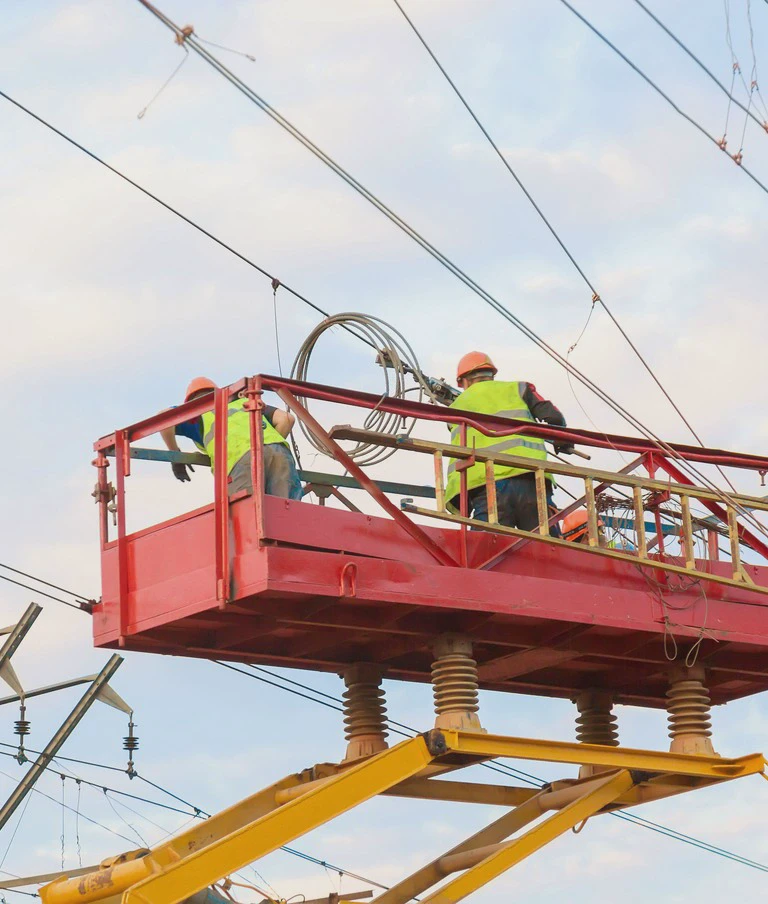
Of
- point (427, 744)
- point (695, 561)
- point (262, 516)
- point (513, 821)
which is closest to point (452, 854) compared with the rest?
point (513, 821)

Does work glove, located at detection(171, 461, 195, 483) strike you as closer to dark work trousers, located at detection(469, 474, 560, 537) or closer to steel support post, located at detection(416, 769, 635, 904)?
dark work trousers, located at detection(469, 474, 560, 537)

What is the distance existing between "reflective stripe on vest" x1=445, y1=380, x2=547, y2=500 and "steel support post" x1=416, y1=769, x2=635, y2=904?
8.86ft

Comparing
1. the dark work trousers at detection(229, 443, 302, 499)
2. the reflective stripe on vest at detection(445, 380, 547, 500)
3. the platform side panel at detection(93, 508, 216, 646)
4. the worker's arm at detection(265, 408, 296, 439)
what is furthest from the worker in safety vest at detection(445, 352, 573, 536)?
the platform side panel at detection(93, 508, 216, 646)

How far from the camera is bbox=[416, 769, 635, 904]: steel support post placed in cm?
1415

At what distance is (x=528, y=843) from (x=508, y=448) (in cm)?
321

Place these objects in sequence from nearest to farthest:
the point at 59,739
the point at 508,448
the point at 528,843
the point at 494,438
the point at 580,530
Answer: the point at 528,843 → the point at 494,438 → the point at 508,448 → the point at 580,530 → the point at 59,739

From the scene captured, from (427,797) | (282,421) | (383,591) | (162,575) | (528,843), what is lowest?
(528,843)

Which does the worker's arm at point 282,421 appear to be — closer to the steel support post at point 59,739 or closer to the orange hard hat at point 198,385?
the orange hard hat at point 198,385

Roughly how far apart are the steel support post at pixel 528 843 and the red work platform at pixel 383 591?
1.11 m

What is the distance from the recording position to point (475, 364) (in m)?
15.9

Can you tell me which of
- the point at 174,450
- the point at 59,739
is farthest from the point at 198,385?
the point at 59,739

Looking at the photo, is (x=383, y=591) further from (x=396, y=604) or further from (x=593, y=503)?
(x=593, y=503)

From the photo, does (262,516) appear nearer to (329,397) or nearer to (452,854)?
(329,397)

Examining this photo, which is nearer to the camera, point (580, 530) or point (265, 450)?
point (265, 450)
